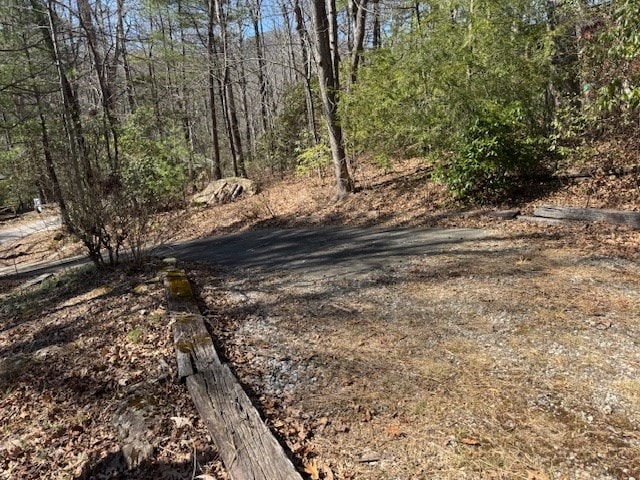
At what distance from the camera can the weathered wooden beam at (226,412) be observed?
2.10 m

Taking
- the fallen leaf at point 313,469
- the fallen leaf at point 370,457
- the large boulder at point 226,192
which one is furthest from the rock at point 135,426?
the large boulder at point 226,192

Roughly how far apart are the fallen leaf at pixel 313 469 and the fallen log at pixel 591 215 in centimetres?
518

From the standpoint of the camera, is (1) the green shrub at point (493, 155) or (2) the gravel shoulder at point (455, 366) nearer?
(2) the gravel shoulder at point (455, 366)

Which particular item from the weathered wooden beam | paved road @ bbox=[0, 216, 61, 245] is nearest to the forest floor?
the weathered wooden beam

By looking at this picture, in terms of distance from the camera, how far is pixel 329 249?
21.7ft

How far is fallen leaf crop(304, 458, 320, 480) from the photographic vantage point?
2100 millimetres

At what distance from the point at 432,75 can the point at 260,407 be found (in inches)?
270

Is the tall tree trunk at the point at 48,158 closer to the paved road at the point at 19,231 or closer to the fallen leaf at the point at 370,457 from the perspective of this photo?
the paved road at the point at 19,231

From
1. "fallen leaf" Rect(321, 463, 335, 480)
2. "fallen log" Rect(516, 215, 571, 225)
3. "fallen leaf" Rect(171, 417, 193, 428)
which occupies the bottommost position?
"fallen leaf" Rect(321, 463, 335, 480)

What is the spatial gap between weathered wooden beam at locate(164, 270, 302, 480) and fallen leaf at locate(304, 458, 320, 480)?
0.43ft

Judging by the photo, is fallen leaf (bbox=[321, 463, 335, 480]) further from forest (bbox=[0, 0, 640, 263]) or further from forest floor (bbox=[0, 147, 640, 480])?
forest (bbox=[0, 0, 640, 263])

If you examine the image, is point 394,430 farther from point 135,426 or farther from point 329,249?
point 329,249

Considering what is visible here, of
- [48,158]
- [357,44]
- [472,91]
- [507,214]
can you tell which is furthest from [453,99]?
[48,158]

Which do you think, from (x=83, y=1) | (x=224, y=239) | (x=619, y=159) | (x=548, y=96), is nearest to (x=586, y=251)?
(x=619, y=159)
